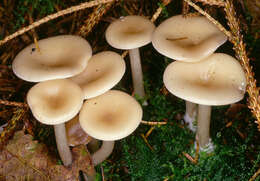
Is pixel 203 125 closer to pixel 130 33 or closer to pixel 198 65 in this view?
pixel 198 65

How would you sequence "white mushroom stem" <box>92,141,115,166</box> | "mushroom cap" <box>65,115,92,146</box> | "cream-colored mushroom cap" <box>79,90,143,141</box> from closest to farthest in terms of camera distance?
"cream-colored mushroom cap" <box>79,90,143,141</box>
"mushroom cap" <box>65,115,92,146</box>
"white mushroom stem" <box>92,141,115,166</box>

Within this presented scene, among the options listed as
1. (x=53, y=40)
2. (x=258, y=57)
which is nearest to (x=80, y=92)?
(x=53, y=40)

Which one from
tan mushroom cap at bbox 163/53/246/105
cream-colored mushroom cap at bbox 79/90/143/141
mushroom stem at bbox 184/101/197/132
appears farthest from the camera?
mushroom stem at bbox 184/101/197/132

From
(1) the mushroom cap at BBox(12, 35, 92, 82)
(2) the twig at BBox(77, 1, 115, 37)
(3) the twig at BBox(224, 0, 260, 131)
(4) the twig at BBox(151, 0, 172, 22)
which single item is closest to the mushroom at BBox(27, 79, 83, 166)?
(1) the mushroom cap at BBox(12, 35, 92, 82)

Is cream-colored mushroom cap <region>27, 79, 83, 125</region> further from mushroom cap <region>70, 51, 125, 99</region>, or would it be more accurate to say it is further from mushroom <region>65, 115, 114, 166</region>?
mushroom <region>65, 115, 114, 166</region>

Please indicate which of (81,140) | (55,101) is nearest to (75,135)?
(81,140)

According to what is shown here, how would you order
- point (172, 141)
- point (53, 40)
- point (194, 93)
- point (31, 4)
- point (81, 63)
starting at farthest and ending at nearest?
point (31, 4)
point (172, 141)
point (53, 40)
point (81, 63)
point (194, 93)

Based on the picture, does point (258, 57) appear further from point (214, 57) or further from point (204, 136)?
point (204, 136)
